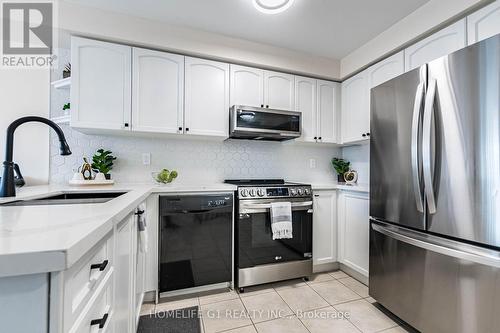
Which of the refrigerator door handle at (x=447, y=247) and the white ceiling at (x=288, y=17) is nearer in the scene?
the refrigerator door handle at (x=447, y=247)

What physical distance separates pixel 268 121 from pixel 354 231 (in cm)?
145

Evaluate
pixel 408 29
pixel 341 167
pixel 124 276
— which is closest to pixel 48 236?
pixel 124 276

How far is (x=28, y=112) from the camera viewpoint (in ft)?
6.85

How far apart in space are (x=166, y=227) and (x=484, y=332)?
2066mm

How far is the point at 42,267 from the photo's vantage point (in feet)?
1.38

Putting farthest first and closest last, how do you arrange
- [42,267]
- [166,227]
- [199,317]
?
[166,227] → [199,317] → [42,267]

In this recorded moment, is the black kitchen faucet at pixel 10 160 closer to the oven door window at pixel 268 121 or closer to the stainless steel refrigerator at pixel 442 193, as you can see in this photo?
the oven door window at pixel 268 121

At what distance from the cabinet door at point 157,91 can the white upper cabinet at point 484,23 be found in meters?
2.27

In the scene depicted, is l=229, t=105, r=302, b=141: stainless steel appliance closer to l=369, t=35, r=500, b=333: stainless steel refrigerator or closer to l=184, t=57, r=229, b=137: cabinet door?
l=184, t=57, r=229, b=137: cabinet door

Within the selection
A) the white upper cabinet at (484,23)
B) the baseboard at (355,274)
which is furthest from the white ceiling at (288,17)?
the baseboard at (355,274)

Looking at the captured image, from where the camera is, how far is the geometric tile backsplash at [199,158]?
2.21 m

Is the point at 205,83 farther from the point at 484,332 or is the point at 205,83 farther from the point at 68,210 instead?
the point at 484,332

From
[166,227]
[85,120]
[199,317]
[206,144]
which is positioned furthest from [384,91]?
[85,120]

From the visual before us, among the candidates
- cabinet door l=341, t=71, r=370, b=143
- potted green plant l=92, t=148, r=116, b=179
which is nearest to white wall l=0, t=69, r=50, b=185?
potted green plant l=92, t=148, r=116, b=179
